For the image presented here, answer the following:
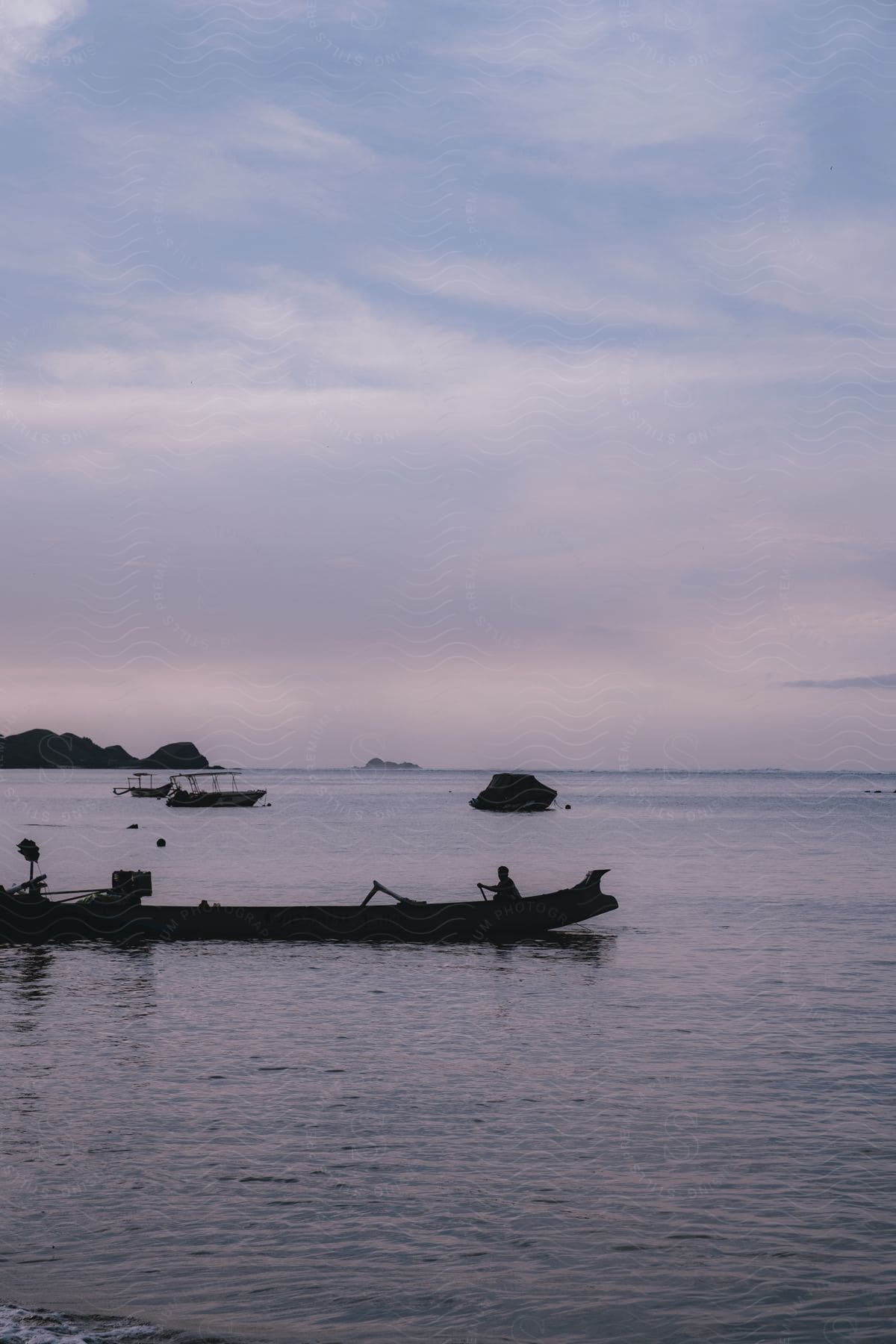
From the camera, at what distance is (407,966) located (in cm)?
3070

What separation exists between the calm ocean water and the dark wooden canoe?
1050mm

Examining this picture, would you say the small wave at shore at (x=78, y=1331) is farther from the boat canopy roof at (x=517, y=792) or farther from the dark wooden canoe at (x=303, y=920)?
the boat canopy roof at (x=517, y=792)

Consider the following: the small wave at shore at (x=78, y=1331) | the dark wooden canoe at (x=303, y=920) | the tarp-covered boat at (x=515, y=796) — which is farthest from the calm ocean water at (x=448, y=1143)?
the tarp-covered boat at (x=515, y=796)

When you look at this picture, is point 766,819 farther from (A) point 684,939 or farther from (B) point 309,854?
(A) point 684,939

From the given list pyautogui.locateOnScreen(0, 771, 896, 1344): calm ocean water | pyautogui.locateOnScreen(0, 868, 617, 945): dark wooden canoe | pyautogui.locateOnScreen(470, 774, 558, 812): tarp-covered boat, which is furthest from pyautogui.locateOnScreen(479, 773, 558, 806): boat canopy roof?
pyautogui.locateOnScreen(0, 771, 896, 1344): calm ocean water

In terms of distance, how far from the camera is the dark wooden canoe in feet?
114

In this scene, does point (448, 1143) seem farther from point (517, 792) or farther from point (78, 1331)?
point (517, 792)

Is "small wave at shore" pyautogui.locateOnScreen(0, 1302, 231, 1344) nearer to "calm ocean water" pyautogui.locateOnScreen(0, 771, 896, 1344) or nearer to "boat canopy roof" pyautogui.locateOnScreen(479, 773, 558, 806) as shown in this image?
"calm ocean water" pyautogui.locateOnScreen(0, 771, 896, 1344)

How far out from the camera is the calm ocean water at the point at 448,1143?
10.5m

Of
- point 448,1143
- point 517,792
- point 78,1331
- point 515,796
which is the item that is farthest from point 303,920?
point 517,792

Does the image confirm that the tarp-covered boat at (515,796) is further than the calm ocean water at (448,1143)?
Yes

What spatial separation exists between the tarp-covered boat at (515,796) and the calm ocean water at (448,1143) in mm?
134324

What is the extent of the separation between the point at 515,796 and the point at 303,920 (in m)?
136

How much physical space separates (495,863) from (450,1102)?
5440 centimetres
